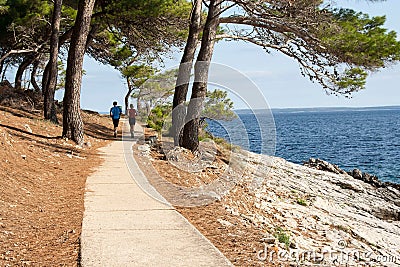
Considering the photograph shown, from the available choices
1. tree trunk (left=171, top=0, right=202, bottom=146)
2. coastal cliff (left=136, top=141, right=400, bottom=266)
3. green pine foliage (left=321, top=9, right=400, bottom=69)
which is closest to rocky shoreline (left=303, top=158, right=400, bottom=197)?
coastal cliff (left=136, top=141, right=400, bottom=266)

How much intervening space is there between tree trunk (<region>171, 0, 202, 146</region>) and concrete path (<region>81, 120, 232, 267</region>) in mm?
4315

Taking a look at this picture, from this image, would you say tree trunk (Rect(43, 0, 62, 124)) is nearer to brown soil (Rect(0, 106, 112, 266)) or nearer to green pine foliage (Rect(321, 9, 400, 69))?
brown soil (Rect(0, 106, 112, 266))

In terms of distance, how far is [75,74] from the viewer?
13836 mm

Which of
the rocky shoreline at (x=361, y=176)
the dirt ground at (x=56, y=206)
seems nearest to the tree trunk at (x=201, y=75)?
the dirt ground at (x=56, y=206)

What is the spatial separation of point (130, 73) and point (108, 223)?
A: 2728 cm

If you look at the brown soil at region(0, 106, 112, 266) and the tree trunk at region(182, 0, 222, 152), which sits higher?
the tree trunk at region(182, 0, 222, 152)

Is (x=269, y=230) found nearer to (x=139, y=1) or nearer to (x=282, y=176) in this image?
(x=282, y=176)

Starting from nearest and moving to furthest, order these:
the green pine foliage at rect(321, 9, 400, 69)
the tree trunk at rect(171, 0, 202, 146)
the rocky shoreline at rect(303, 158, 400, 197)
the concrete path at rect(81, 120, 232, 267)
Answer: the concrete path at rect(81, 120, 232, 267), the green pine foliage at rect(321, 9, 400, 69), the tree trunk at rect(171, 0, 202, 146), the rocky shoreline at rect(303, 158, 400, 197)

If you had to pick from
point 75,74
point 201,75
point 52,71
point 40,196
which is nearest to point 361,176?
point 201,75

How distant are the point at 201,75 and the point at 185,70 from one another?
2.92 feet

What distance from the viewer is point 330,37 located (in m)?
11.8

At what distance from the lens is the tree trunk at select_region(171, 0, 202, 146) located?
12922mm

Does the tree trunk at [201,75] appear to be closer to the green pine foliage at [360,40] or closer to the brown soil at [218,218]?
the brown soil at [218,218]

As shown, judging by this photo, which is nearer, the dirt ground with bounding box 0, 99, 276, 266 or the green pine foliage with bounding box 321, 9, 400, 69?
the dirt ground with bounding box 0, 99, 276, 266
